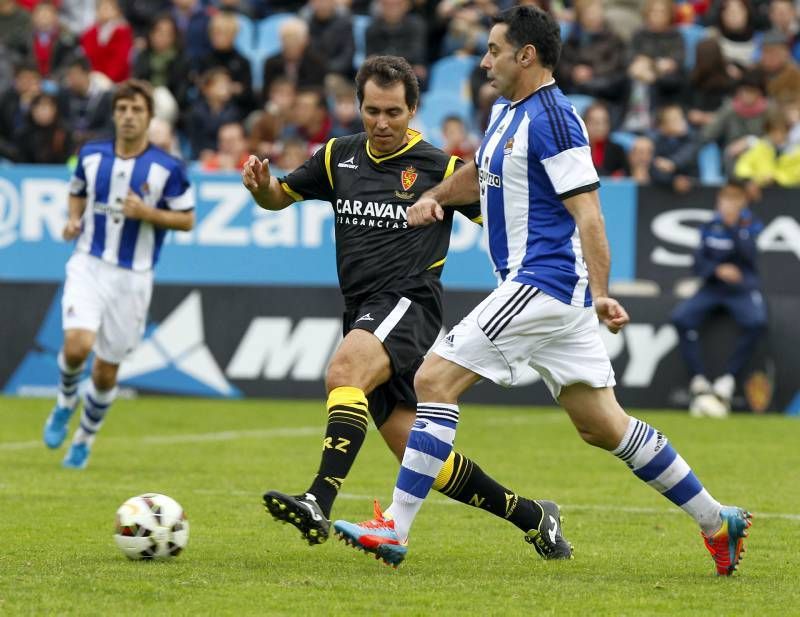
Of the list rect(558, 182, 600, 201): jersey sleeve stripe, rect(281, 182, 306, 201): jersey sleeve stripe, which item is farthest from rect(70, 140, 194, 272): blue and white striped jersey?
rect(558, 182, 600, 201): jersey sleeve stripe

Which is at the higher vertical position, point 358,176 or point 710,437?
point 358,176

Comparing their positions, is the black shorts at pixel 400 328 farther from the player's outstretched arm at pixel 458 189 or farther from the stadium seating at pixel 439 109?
the stadium seating at pixel 439 109

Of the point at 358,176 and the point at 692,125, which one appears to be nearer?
the point at 358,176

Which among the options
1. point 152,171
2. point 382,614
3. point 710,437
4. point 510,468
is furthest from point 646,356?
point 382,614

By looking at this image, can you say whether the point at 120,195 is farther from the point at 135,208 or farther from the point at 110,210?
the point at 135,208

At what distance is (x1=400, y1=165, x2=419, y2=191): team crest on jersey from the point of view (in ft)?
24.9

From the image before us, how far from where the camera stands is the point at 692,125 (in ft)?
62.4

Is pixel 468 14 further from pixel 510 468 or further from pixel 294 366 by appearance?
pixel 510 468

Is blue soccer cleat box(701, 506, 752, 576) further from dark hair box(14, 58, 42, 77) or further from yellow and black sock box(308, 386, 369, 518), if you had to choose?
dark hair box(14, 58, 42, 77)

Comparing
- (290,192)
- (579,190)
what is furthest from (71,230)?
(579,190)

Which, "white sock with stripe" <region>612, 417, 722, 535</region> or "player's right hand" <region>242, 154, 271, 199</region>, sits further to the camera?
"player's right hand" <region>242, 154, 271, 199</region>

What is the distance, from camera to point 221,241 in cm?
1747

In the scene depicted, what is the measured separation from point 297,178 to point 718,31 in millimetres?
13817

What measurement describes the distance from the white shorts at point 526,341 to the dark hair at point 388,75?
123 centimetres
